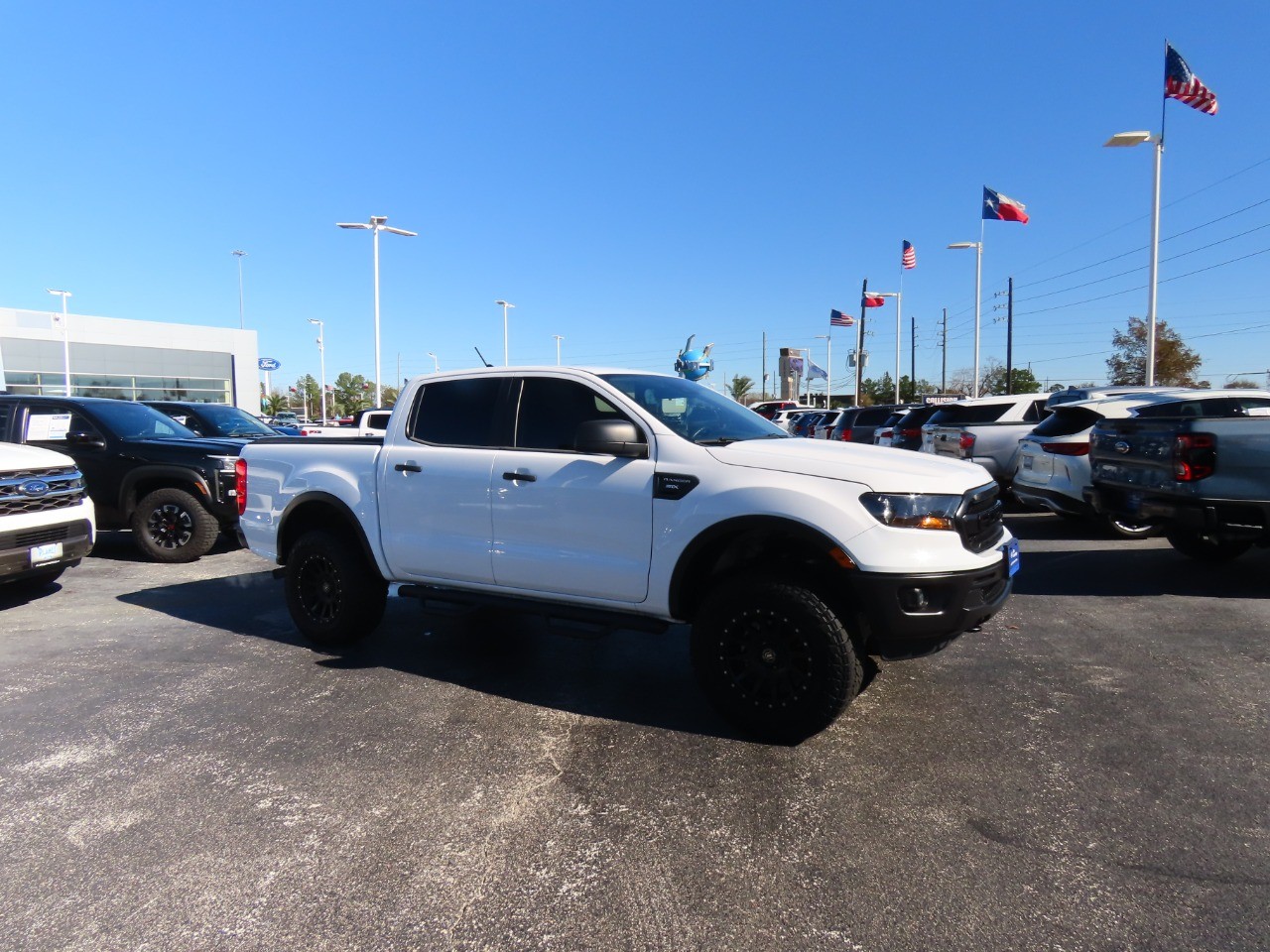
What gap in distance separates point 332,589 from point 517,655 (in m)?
1.31

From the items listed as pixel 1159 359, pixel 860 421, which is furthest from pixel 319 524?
pixel 1159 359

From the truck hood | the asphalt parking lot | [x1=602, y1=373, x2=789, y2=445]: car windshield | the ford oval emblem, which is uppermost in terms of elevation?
[x1=602, y1=373, x2=789, y2=445]: car windshield

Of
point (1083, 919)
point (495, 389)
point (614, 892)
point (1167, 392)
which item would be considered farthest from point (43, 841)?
point (1167, 392)

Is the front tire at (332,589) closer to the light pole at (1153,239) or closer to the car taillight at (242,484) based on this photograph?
the car taillight at (242,484)

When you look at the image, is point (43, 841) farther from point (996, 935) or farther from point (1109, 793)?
point (1109, 793)

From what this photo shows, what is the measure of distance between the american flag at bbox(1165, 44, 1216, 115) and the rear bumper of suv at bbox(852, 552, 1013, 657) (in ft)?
63.5

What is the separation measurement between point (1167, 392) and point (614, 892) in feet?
33.0

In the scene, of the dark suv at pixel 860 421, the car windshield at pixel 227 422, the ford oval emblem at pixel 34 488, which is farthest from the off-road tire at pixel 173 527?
the dark suv at pixel 860 421

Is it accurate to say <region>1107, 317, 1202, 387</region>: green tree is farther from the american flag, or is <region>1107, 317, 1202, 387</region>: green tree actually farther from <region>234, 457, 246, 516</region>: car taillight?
<region>234, 457, 246, 516</region>: car taillight

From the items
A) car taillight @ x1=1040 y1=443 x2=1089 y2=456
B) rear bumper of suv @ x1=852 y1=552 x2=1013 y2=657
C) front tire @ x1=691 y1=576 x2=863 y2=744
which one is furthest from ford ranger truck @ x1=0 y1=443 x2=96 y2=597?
car taillight @ x1=1040 y1=443 x2=1089 y2=456

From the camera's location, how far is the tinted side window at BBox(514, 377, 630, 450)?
4.64 metres

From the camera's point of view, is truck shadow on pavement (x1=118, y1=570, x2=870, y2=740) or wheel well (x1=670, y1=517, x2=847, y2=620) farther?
truck shadow on pavement (x1=118, y1=570, x2=870, y2=740)

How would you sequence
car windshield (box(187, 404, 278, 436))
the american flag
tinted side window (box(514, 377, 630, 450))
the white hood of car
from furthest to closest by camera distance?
the american flag
car windshield (box(187, 404, 278, 436))
the white hood of car
tinted side window (box(514, 377, 630, 450))

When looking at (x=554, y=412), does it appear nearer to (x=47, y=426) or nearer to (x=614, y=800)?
(x=614, y=800)
